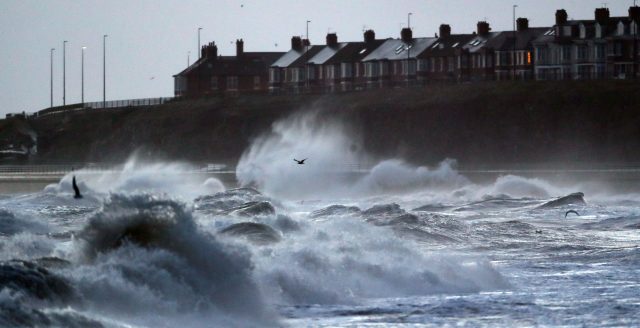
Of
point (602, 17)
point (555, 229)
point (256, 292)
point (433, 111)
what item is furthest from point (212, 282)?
point (602, 17)

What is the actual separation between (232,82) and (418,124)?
137 ft

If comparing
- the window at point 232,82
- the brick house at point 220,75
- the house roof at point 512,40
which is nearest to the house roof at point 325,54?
the brick house at point 220,75

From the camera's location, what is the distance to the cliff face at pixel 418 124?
9638 cm

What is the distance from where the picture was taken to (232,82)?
5620 inches

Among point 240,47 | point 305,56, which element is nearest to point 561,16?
point 305,56

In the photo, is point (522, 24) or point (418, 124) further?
point (522, 24)

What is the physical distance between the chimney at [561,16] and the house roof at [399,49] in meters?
14.3

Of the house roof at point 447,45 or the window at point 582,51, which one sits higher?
the house roof at point 447,45

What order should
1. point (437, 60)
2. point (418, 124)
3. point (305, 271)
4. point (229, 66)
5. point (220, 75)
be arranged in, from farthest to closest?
point (229, 66) < point (220, 75) < point (437, 60) < point (418, 124) < point (305, 271)

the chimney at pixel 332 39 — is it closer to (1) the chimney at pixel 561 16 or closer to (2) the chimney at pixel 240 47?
(2) the chimney at pixel 240 47

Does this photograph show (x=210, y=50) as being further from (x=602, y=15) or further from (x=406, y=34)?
(x=602, y=15)

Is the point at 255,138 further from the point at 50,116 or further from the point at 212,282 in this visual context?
the point at 212,282

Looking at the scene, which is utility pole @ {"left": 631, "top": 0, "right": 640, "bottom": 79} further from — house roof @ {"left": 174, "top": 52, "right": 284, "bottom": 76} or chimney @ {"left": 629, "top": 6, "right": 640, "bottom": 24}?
house roof @ {"left": 174, "top": 52, "right": 284, "bottom": 76}

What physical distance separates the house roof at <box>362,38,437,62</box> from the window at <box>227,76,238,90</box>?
641 inches
